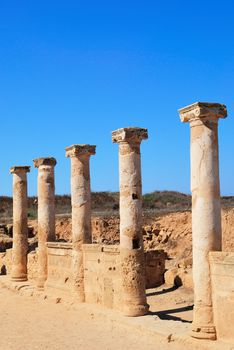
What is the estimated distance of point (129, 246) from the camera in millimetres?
12180

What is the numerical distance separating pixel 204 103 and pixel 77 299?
24.8 feet

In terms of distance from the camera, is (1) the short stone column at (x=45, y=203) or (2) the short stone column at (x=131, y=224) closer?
(2) the short stone column at (x=131, y=224)

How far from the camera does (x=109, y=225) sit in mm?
28703

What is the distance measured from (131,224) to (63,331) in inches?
116

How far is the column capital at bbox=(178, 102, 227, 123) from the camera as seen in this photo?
940 cm

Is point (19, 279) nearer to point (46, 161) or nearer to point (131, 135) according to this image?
point (46, 161)

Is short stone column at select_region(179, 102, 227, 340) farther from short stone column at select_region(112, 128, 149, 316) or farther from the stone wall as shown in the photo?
short stone column at select_region(112, 128, 149, 316)

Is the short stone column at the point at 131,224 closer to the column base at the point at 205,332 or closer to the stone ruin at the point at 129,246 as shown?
the stone ruin at the point at 129,246

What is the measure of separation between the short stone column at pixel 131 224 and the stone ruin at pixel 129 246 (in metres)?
0.02

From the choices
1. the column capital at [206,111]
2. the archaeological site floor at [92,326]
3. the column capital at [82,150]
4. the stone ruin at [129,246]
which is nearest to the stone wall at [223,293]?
the stone ruin at [129,246]

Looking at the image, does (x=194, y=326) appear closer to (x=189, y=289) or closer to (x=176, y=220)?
(x=189, y=289)

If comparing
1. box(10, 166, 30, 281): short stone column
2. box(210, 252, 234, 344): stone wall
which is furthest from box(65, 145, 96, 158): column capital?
box(210, 252, 234, 344): stone wall

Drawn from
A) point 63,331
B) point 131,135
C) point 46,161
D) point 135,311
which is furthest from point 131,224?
point 46,161

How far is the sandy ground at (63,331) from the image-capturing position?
10.2 meters
